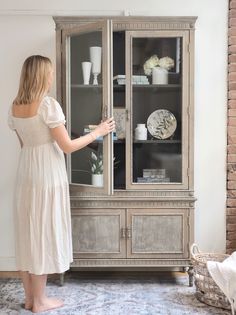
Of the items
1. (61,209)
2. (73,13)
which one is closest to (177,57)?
(73,13)

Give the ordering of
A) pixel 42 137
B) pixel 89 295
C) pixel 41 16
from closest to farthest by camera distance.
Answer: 1. pixel 42 137
2. pixel 89 295
3. pixel 41 16

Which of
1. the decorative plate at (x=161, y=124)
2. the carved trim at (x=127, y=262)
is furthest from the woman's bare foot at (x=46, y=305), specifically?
the decorative plate at (x=161, y=124)

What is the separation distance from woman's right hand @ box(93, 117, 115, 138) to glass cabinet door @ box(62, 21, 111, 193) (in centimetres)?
5

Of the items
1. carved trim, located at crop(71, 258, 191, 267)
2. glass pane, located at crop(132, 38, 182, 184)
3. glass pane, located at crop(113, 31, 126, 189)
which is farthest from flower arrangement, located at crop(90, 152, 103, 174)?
carved trim, located at crop(71, 258, 191, 267)

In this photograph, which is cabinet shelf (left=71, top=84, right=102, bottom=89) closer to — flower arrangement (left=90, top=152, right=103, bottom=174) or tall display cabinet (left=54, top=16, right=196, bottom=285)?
tall display cabinet (left=54, top=16, right=196, bottom=285)

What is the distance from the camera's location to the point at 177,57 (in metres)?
3.04

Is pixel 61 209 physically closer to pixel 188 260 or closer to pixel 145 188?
pixel 145 188

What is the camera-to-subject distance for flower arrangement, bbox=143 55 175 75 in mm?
3070

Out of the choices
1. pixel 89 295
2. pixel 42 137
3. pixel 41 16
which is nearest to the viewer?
pixel 42 137

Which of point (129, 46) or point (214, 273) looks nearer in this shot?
point (214, 273)

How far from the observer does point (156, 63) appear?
10.1 ft

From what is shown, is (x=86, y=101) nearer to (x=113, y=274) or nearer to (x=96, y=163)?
(x=96, y=163)

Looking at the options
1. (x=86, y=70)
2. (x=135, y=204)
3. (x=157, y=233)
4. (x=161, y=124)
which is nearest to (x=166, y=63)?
(x=161, y=124)

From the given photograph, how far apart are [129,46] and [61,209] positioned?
4.06 feet
